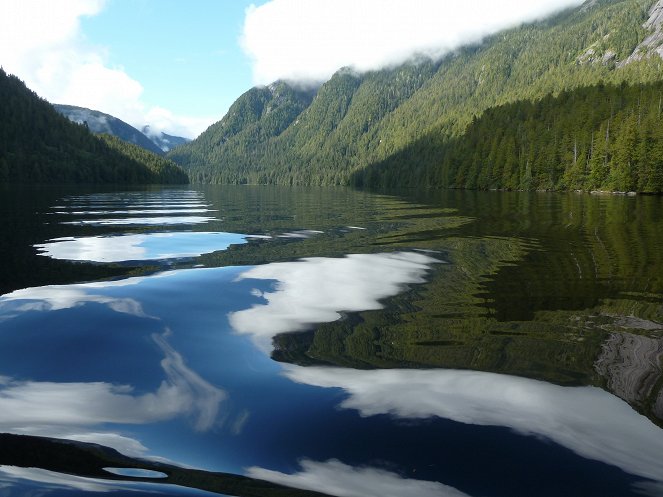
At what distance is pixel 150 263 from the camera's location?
11219 mm

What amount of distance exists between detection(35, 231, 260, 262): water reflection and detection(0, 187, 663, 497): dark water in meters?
1.41

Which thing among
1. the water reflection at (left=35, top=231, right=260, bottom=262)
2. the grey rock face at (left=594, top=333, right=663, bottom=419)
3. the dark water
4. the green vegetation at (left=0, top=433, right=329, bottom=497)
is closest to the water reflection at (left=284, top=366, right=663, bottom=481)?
the dark water

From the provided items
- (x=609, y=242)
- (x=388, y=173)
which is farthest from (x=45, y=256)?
(x=388, y=173)

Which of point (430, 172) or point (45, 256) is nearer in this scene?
point (45, 256)

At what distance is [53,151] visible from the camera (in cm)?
15725

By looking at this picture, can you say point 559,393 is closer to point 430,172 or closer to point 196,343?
point 196,343

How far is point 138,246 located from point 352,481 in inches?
492

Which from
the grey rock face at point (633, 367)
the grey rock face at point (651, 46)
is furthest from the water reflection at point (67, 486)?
the grey rock face at point (651, 46)

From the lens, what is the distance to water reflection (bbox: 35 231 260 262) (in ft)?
39.5

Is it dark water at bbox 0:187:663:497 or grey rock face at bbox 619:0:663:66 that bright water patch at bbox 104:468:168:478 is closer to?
dark water at bbox 0:187:663:497

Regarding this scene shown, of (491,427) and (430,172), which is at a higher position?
(430,172)

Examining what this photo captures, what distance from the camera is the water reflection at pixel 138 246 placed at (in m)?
12.0

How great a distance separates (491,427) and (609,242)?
1280cm

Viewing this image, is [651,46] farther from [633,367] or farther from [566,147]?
[633,367]
